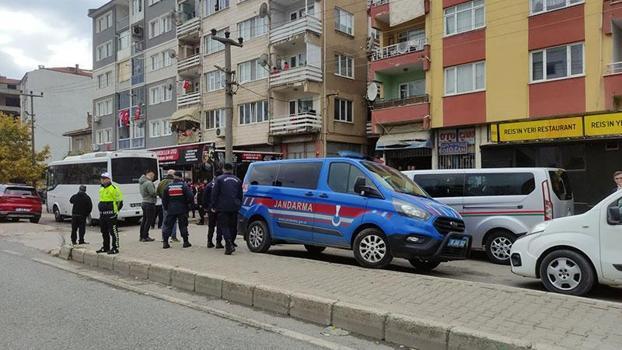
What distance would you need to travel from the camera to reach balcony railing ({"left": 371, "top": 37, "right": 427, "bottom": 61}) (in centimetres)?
2639

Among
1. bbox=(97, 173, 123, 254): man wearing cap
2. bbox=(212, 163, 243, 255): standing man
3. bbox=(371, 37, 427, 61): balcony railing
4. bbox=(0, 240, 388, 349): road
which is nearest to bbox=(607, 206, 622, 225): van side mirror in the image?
bbox=(0, 240, 388, 349): road

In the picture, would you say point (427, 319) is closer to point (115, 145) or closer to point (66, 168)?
point (66, 168)

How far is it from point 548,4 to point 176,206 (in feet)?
55.3

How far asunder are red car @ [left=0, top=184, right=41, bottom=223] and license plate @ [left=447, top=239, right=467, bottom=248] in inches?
848

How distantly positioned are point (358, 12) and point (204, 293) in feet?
95.8

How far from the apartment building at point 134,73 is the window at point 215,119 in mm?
5120

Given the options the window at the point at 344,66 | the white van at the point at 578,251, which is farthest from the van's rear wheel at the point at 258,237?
the window at the point at 344,66

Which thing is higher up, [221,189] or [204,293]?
[221,189]

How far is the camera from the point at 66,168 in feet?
77.4

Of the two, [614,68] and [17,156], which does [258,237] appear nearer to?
[614,68]

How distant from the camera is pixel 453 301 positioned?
630 cm

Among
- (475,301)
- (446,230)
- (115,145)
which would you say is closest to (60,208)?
(446,230)

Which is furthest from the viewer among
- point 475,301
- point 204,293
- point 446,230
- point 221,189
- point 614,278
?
point 221,189

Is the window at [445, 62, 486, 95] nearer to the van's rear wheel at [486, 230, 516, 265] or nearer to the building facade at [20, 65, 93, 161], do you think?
the van's rear wheel at [486, 230, 516, 265]
